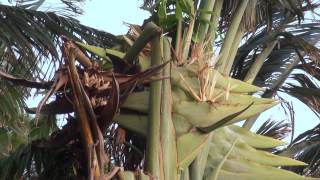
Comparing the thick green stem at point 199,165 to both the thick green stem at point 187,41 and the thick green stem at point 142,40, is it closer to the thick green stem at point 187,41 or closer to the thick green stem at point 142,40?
the thick green stem at point 187,41

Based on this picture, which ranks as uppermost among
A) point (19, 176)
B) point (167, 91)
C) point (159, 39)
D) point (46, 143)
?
point (159, 39)

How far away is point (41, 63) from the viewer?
4324 mm

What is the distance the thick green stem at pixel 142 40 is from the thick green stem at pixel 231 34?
1.89 feet

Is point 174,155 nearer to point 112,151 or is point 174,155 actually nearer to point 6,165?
point 112,151

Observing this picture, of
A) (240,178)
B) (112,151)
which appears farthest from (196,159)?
(112,151)

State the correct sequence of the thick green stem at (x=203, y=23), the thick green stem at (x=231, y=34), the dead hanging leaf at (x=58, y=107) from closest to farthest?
the dead hanging leaf at (x=58, y=107) < the thick green stem at (x=203, y=23) < the thick green stem at (x=231, y=34)

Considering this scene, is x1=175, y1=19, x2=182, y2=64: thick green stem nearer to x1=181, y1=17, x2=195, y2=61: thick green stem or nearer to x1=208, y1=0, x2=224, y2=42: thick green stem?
x1=181, y1=17, x2=195, y2=61: thick green stem

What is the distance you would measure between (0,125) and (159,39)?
2.90m

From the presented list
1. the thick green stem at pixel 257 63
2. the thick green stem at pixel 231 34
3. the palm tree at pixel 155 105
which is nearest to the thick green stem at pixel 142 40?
the palm tree at pixel 155 105

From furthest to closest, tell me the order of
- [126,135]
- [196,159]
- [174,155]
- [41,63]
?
[41,63] < [126,135] < [196,159] < [174,155]

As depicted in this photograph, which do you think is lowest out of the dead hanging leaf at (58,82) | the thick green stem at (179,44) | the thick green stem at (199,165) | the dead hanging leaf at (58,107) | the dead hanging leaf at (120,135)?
the thick green stem at (199,165)

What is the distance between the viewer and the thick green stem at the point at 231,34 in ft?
11.8

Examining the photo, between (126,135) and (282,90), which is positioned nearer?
(126,135)

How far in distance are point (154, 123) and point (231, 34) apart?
1.12 m
